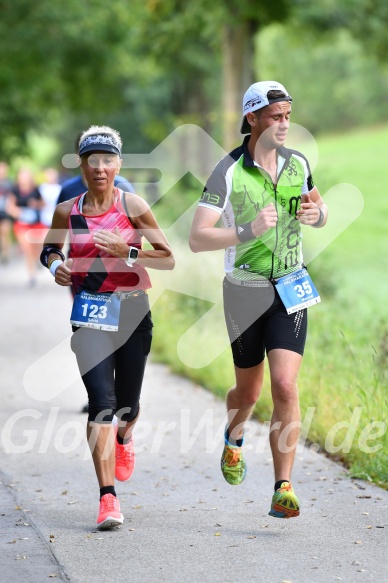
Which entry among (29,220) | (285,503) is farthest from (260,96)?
(29,220)

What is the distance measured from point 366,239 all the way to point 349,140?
35.8m

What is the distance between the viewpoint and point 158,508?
21.9 feet

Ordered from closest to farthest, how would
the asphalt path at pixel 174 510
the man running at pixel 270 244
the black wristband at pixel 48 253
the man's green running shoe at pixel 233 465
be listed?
the asphalt path at pixel 174 510 → the man running at pixel 270 244 → the black wristband at pixel 48 253 → the man's green running shoe at pixel 233 465

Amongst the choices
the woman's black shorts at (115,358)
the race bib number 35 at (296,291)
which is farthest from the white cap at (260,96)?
the woman's black shorts at (115,358)

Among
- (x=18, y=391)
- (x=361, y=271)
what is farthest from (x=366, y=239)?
(x=18, y=391)

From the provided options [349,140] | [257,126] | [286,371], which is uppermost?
[349,140]

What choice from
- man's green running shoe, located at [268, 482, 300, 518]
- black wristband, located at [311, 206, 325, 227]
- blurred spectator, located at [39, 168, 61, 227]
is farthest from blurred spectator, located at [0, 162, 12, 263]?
man's green running shoe, located at [268, 482, 300, 518]

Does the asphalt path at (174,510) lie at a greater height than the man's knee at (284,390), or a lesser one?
lesser

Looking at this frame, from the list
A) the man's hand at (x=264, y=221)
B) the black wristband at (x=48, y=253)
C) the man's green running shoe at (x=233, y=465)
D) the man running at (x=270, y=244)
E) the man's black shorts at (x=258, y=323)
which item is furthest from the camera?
the man's green running shoe at (x=233, y=465)

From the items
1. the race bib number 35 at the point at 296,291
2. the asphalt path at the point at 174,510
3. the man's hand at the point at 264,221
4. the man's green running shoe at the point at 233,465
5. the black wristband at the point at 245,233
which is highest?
the man's hand at the point at 264,221

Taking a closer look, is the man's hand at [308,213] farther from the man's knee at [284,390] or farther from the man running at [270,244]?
the man's knee at [284,390]

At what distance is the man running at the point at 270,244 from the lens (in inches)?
239

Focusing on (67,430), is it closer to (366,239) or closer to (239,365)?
(239,365)

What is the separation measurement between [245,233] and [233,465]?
1427 millimetres
